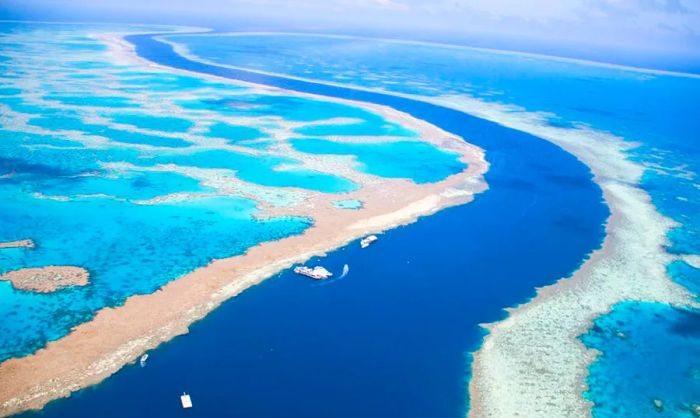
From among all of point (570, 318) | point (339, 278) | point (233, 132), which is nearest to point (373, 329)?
point (339, 278)

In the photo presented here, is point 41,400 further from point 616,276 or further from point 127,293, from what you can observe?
point 616,276

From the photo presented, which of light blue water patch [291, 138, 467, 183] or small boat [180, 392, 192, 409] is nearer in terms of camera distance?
small boat [180, 392, 192, 409]

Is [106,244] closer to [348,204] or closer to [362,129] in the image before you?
[348,204]

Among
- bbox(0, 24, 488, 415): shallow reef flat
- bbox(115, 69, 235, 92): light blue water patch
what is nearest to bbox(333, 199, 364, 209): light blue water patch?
bbox(0, 24, 488, 415): shallow reef flat

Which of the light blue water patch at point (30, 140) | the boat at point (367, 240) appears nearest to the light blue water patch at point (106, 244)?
the boat at point (367, 240)

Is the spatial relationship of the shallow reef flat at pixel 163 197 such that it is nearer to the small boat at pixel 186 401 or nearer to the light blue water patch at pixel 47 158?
the light blue water patch at pixel 47 158

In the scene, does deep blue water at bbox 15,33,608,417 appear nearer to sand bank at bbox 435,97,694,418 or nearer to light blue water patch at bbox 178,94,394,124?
sand bank at bbox 435,97,694,418

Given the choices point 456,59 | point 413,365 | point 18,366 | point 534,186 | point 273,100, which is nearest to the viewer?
point 18,366

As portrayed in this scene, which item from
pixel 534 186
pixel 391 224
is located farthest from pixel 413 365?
pixel 534 186
